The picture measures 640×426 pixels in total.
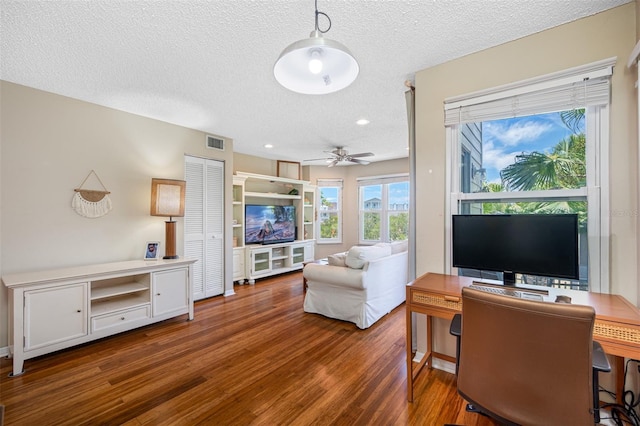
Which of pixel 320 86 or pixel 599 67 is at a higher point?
pixel 599 67

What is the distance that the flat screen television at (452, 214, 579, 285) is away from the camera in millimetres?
1657

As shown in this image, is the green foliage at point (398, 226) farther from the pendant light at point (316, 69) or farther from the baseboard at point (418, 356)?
the pendant light at point (316, 69)

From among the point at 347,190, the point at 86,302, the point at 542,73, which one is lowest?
the point at 86,302

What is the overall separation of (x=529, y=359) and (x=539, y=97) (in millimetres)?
1746

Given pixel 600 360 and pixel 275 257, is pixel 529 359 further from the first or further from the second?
pixel 275 257

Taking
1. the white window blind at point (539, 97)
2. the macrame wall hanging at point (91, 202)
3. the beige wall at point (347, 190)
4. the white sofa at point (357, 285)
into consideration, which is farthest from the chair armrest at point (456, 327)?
the beige wall at point (347, 190)

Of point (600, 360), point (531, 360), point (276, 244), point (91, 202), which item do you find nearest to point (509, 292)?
point (600, 360)

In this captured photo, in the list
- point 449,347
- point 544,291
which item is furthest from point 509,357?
point 449,347

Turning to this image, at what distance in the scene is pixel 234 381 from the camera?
2082 mm

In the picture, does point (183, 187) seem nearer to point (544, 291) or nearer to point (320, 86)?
point (320, 86)

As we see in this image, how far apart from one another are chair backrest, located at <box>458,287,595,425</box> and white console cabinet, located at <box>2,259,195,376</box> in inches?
122

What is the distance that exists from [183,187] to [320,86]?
2.80 metres

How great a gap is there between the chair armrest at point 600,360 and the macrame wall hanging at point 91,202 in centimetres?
413

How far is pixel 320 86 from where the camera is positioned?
4.22ft
